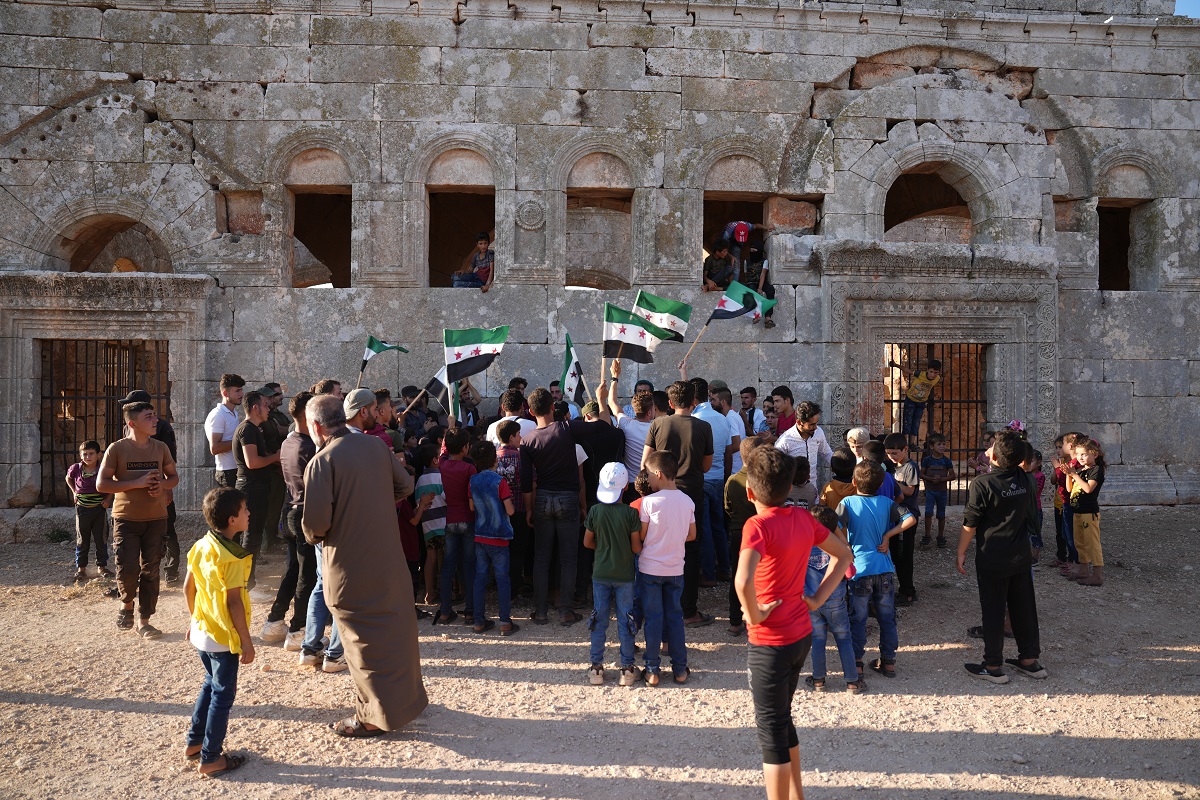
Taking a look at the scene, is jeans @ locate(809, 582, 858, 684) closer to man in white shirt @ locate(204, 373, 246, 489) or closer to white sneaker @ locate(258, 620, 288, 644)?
white sneaker @ locate(258, 620, 288, 644)

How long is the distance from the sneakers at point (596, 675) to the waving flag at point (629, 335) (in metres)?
3.20

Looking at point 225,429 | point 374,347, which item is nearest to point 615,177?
point 374,347

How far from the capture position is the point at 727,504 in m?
6.20

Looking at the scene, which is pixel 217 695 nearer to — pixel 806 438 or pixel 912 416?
pixel 806 438

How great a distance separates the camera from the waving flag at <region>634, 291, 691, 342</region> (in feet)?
25.9

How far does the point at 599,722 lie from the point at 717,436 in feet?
9.63

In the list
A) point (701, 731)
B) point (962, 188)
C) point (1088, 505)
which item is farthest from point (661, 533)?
point (962, 188)

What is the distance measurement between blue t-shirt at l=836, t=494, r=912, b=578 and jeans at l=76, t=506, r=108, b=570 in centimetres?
640

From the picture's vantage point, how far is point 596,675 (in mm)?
5312

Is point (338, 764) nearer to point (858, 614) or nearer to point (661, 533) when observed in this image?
point (661, 533)

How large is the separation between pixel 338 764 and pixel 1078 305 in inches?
408

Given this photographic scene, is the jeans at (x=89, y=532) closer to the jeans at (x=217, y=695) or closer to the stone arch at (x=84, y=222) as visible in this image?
the stone arch at (x=84, y=222)

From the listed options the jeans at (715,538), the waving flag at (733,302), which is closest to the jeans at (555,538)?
the jeans at (715,538)

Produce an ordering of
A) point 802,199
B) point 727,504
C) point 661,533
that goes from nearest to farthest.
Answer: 1. point 661,533
2. point 727,504
3. point 802,199
